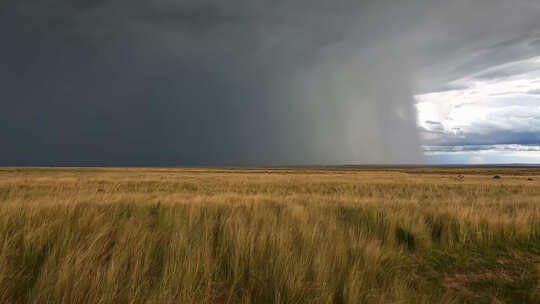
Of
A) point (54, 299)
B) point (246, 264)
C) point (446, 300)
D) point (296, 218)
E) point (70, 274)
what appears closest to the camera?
point (54, 299)

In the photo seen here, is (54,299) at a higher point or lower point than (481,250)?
higher

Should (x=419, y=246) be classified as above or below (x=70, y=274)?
below

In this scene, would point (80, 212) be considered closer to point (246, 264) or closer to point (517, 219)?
point (246, 264)

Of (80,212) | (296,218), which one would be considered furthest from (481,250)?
(80,212)

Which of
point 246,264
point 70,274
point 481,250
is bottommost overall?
point 481,250

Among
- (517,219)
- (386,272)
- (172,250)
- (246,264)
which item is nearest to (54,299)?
(172,250)

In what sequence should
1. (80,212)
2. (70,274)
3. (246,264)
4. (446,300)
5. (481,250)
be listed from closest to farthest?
(70,274) < (446,300) < (246,264) < (481,250) < (80,212)

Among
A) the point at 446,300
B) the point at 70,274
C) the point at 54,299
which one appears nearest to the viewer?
the point at 54,299

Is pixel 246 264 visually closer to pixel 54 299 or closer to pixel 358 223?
pixel 54 299

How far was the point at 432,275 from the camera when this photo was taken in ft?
10.6

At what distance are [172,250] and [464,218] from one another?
5368mm

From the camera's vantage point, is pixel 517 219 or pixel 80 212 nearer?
pixel 80 212

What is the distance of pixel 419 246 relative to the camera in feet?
13.9

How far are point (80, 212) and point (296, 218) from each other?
3891mm
